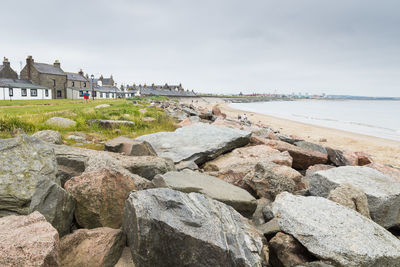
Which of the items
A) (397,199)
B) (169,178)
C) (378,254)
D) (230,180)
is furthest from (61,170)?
(397,199)

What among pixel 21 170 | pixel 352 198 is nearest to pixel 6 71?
pixel 21 170

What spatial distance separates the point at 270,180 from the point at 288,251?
66.5 inches

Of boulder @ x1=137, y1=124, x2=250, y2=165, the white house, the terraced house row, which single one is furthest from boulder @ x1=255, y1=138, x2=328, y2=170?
the terraced house row

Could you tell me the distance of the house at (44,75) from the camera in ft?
190

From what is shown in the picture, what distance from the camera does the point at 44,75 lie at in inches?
2298

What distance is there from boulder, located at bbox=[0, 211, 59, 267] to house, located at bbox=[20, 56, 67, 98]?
2666 inches

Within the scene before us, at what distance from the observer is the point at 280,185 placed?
165 inches

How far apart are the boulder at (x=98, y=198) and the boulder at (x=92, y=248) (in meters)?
0.25

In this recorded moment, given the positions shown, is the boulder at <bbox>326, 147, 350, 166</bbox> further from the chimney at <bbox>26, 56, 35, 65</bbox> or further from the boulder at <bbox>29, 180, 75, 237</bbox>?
the chimney at <bbox>26, 56, 35, 65</bbox>

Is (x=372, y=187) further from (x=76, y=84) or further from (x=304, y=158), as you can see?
(x=76, y=84)

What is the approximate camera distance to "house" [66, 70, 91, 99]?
63.8 metres

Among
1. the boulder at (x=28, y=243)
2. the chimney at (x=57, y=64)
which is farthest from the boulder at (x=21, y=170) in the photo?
the chimney at (x=57, y=64)

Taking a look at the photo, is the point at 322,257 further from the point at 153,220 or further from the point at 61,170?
the point at 61,170

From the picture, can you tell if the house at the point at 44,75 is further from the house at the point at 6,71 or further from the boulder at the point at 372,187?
the boulder at the point at 372,187
